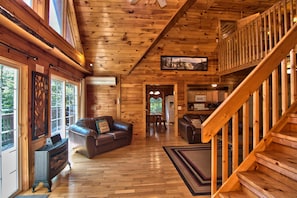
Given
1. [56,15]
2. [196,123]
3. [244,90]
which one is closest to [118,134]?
[196,123]

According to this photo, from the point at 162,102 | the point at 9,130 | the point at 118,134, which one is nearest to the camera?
the point at 9,130

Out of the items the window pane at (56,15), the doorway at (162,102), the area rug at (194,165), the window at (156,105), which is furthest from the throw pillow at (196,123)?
the window at (156,105)

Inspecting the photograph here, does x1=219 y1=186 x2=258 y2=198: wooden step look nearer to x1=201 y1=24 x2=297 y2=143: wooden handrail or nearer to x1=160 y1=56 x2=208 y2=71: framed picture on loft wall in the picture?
x1=201 y1=24 x2=297 y2=143: wooden handrail

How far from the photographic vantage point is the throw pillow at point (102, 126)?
520cm

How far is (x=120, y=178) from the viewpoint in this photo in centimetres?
315

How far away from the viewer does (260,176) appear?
1.71 meters

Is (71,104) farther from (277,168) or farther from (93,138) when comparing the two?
(277,168)

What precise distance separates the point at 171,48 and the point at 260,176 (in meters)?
5.40

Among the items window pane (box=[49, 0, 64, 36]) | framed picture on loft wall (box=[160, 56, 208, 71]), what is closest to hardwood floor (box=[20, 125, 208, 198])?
window pane (box=[49, 0, 64, 36])

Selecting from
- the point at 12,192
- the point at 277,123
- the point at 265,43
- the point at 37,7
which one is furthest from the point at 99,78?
the point at 277,123

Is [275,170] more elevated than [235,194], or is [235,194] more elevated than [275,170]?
[275,170]

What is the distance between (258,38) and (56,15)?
189 inches

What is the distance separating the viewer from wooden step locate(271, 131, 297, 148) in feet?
5.63

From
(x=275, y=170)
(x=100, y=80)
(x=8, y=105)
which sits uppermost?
(x=100, y=80)
